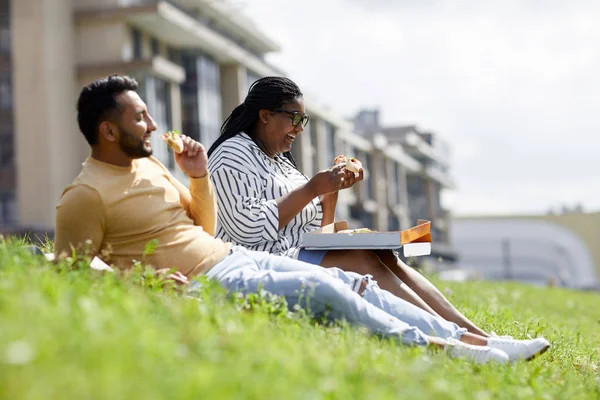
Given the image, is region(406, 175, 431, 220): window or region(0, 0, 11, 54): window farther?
region(406, 175, 431, 220): window

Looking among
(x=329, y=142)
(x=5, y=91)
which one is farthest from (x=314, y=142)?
(x=5, y=91)

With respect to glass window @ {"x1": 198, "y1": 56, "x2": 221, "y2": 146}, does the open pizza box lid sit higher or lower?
lower

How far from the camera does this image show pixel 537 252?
301 ft

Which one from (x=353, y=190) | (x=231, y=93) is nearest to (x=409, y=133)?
(x=353, y=190)

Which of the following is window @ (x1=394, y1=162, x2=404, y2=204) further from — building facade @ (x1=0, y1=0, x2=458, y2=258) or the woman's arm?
the woman's arm

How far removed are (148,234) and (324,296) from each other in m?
0.95

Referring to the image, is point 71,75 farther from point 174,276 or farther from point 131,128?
point 174,276

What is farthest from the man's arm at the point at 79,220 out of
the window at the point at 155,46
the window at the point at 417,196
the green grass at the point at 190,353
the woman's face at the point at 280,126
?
the window at the point at 417,196

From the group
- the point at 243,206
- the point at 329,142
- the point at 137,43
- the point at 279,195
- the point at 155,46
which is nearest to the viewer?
the point at 243,206

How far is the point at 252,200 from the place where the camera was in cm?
599

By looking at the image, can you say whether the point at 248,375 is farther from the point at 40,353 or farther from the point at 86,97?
the point at 86,97

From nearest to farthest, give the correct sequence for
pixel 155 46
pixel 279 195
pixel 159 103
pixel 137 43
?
pixel 279 195 < pixel 159 103 < pixel 137 43 < pixel 155 46

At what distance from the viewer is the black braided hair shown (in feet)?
21.1

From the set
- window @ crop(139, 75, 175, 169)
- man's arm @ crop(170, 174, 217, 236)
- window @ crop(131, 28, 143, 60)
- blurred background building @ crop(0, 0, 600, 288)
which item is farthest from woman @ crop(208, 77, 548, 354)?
window @ crop(131, 28, 143, 60)
